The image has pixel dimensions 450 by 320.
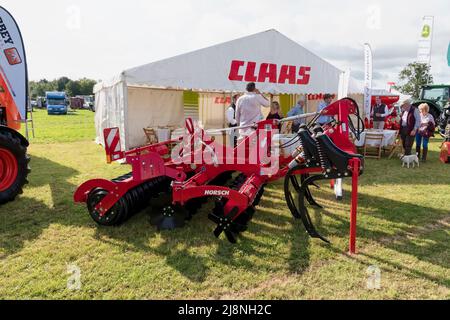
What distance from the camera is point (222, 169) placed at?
171 inches

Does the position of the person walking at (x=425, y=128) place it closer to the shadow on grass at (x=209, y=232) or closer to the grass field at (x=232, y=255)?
the grass field at (x=232, y=255)

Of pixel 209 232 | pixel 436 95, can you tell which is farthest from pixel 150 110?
pixel 436 95

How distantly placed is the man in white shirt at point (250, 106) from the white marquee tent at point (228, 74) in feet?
9.65

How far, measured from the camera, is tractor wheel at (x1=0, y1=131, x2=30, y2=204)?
475 centimetres

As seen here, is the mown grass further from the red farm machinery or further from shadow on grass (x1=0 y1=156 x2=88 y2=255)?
shadow on grass (x1=0 y1=156 x2=88 y2=255)

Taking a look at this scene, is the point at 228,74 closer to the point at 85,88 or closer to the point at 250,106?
the point at 250,106

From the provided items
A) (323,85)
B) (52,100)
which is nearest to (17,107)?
(323,85)

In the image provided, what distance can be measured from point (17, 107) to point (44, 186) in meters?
1.95

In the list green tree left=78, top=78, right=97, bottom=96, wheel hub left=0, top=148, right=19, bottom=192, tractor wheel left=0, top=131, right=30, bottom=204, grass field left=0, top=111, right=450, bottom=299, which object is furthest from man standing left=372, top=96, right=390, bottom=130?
green tree left=78, top=78, right=97, bottom=96

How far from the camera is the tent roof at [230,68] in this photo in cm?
797

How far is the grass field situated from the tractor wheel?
309mm

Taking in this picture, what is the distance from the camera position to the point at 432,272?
3.13 meters

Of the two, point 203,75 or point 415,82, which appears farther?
point 415,82
